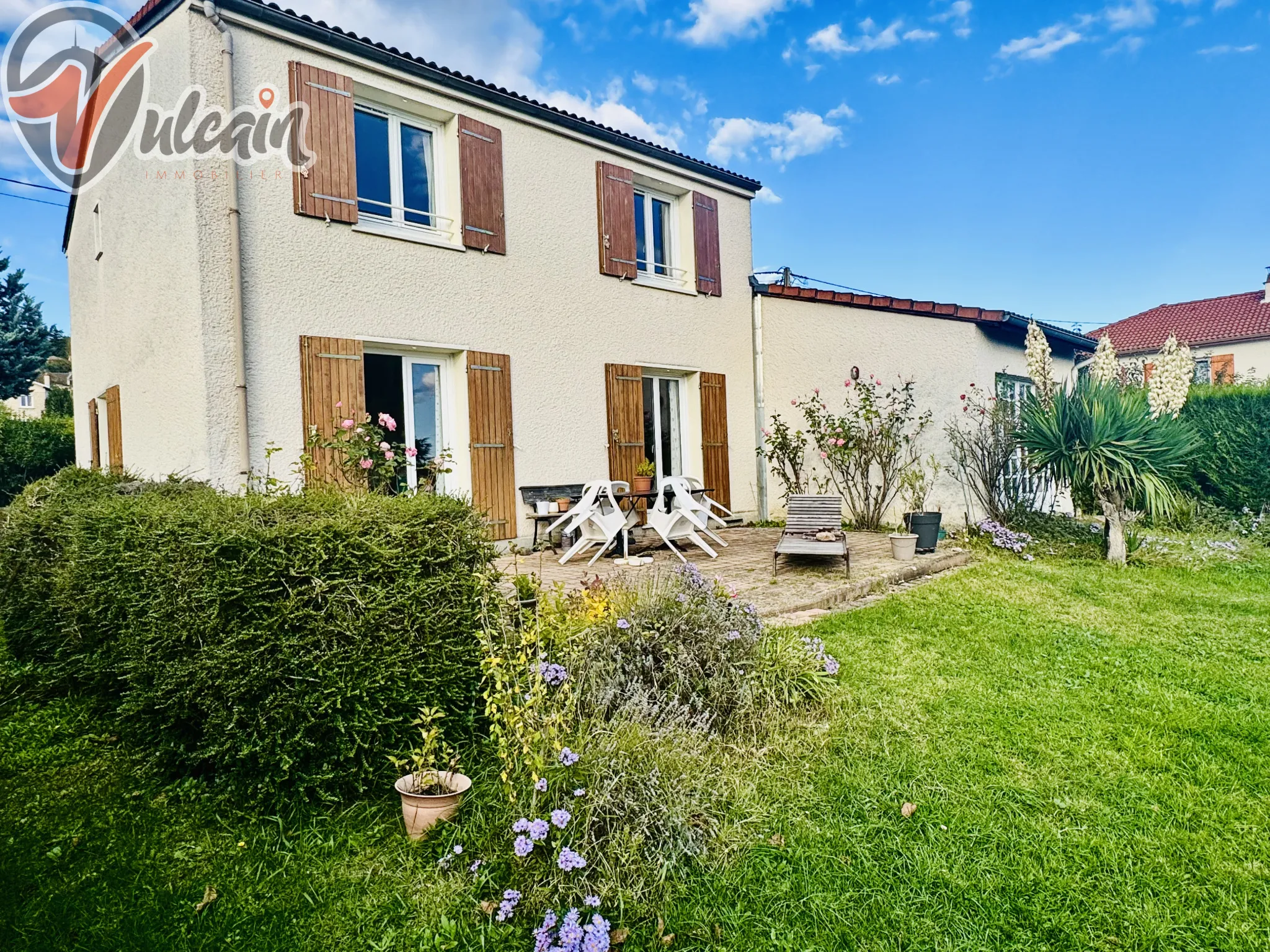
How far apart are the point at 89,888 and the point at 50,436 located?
19.6 m

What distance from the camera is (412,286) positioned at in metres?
7.51

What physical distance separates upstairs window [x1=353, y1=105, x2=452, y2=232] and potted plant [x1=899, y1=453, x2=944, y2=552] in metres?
6.53

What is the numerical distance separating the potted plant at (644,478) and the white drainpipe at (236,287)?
4.30 metres

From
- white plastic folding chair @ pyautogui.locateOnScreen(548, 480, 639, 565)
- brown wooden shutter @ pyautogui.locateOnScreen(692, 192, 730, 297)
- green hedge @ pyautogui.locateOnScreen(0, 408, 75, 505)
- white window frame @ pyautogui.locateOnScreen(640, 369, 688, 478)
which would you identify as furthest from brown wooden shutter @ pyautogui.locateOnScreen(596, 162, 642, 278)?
green hedge @ pyautogui.locateOnScreen(0, 408, 75, 505)

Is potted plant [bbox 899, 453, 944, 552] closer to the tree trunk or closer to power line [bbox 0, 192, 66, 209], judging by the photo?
the tree trunk

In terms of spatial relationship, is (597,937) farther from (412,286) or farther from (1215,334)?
(1215,334)

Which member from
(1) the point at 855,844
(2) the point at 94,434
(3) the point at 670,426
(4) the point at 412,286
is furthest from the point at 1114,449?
(2) the point at 94,434

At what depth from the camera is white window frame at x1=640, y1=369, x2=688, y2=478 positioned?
10.3 m

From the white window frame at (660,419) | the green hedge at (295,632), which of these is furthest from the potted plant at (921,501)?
the green hedge at (295,632)

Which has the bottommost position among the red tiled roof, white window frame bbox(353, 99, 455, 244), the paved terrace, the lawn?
the lawn

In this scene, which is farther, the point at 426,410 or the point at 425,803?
the point at 426,410

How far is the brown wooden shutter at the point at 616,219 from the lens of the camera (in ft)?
30.7

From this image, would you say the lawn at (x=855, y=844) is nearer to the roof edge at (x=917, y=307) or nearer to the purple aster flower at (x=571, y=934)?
the purple aster flower at (x=571, y=934)

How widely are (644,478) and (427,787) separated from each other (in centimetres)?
630
